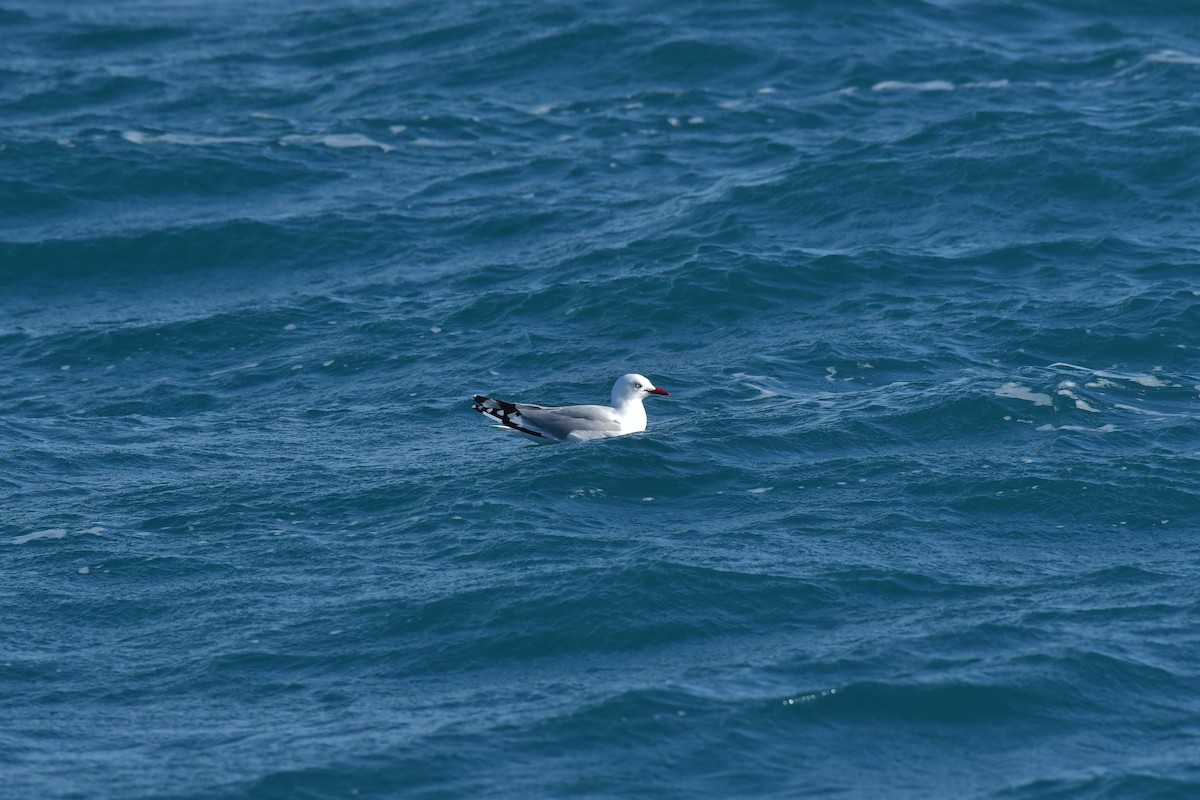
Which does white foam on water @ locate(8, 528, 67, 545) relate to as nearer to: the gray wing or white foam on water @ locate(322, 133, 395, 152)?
the gray wing

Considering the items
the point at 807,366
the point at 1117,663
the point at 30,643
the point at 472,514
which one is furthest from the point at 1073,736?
the point at 30,643

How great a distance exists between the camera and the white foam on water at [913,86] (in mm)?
34719

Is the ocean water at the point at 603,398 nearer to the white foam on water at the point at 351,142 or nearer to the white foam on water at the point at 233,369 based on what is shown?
the white foam on water at the point at 351,142

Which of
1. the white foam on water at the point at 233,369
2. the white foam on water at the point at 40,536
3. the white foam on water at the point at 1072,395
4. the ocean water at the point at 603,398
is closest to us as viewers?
the ocean water at the point at 603,398

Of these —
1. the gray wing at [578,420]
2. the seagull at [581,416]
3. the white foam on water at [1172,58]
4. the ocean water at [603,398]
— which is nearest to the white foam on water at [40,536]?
the ocean water at [603,398]

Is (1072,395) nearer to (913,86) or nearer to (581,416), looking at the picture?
(581,416)

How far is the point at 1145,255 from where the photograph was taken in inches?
1077

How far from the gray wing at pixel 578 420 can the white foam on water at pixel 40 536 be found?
20.5 ft

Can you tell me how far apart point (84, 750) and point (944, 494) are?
10650 millimetres

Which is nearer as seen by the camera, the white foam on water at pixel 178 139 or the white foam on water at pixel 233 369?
the white foam on water at pixel 233 369

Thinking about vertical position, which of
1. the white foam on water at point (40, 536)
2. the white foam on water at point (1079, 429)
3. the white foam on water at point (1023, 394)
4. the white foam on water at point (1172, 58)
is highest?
the white foam on water at point (1172, 58)

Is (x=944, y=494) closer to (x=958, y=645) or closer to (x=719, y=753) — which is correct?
(x=958, y=645)

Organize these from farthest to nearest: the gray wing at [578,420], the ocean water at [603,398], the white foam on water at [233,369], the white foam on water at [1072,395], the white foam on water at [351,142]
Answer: the white foam on water at [351,142]
the white foam on water at [233,369]
the white foam on water at [1072,395]
the gray wing at [578,420]
the ocean water at [603,398]

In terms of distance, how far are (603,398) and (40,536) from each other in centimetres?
809
